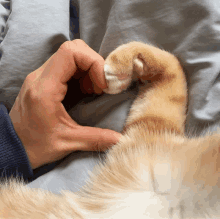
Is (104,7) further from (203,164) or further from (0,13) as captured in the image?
(203,164)

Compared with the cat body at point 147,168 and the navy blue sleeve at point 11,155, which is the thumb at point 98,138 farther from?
the navy blue sleeve at point 11,155

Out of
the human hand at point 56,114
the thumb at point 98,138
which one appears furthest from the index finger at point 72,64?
the thumb at point 98,138

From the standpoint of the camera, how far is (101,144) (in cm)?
54

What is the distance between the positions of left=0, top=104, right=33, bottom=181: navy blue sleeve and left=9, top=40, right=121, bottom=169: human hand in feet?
0.06

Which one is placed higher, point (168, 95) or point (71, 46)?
point (71, 46)

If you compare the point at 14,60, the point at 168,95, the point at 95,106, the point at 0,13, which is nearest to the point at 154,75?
the point at 168,95

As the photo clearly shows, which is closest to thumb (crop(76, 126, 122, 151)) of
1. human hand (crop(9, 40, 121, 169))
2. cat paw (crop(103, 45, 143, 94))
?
human hand (crop(9, 40, 121, 169))

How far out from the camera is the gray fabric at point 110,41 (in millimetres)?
523

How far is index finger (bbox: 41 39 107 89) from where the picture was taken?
0.53 m

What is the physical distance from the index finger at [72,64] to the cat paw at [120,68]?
19 millimetres

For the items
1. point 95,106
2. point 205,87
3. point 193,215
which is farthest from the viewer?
point 95,106

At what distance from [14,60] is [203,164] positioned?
0.61 metres

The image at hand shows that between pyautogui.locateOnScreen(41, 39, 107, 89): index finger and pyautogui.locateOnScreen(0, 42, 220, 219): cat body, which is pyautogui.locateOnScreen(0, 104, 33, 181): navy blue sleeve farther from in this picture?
pyautogui.locateOnScreen(41, 39, 107, 89): index finger

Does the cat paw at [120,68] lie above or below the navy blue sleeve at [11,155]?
above
